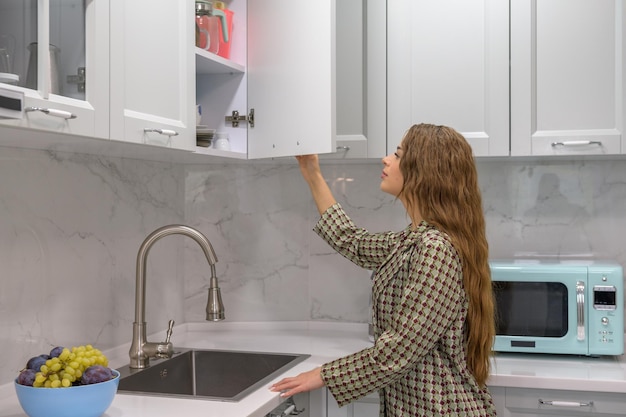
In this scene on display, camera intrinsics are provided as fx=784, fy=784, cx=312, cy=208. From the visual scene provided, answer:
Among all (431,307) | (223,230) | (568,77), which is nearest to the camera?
(431,307)

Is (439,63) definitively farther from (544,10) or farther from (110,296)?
(110,296)

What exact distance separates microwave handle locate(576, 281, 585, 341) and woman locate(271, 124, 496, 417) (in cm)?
53

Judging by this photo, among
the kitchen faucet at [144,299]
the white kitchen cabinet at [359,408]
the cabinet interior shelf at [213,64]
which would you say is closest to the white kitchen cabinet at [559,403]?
the white kitchen cabinet at [359,408]

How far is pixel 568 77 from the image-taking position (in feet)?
7.74

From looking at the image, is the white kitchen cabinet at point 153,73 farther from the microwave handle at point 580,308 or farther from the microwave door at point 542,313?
the microwave handle at point 580,308

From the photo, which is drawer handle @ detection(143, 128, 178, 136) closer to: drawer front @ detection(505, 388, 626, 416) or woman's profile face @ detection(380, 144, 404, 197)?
woman's profile face @ detection(380, 144, 404, 197)

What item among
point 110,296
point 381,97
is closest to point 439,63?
point 381,97

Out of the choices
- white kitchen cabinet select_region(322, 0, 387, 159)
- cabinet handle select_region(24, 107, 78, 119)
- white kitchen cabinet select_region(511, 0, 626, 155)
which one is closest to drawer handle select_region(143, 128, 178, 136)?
cabinet handle select_region(24, 107, 78, 119)

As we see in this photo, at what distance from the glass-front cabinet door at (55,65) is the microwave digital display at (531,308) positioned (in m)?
1.34

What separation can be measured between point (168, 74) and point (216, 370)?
0.97 meters

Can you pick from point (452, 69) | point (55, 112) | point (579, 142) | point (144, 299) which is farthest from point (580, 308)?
point (55, 112)

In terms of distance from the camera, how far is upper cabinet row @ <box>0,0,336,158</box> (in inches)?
55.6

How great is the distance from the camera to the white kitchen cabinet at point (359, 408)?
7.29ft

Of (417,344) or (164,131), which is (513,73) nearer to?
(417,344)
